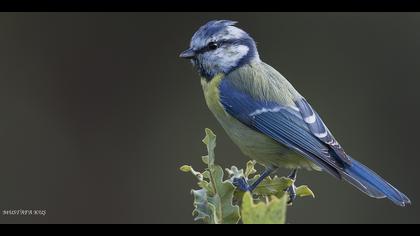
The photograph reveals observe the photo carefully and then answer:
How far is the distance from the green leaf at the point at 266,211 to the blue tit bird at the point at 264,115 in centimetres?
120

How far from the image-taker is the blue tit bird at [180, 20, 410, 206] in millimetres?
2740

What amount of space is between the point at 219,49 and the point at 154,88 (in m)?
Answer: 2.48

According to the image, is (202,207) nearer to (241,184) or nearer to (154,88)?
(241,184)

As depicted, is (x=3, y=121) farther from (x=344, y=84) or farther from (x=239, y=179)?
(x=239, y=179)

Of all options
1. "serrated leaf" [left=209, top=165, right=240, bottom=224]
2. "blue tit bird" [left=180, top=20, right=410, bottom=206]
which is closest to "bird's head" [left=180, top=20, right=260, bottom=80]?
"blue tit bird" [left=180, top=20, right=410, bottom=206]

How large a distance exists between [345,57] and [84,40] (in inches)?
83.5

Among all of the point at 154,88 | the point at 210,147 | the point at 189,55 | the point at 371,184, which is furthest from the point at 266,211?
the point at 154,88

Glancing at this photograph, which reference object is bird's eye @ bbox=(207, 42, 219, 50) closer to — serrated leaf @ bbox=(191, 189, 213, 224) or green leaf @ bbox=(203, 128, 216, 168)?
green leaf @ bbox=(203, 128, 216, 168)

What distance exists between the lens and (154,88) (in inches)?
217

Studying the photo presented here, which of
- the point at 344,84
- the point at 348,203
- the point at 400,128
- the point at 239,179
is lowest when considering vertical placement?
the point at 348,203

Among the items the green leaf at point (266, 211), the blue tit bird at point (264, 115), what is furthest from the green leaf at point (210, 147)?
the blue tit bird at point (264, 115)

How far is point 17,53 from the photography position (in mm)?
5492

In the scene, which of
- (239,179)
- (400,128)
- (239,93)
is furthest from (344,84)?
(239,179)

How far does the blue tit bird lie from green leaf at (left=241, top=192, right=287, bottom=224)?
120 centimetres
